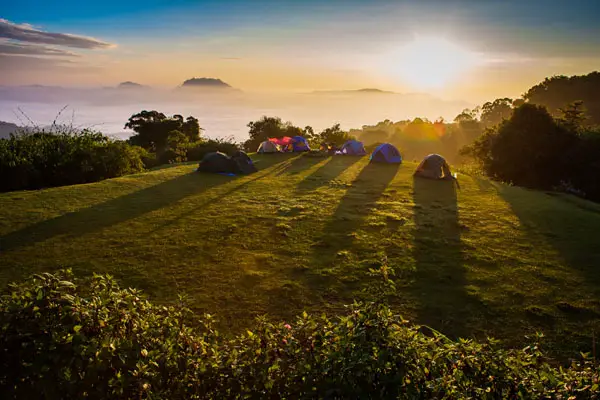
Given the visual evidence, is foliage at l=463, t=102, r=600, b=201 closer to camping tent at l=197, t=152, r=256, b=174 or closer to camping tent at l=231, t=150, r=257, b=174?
camping tent at l=231, t=150, r=257, b=174

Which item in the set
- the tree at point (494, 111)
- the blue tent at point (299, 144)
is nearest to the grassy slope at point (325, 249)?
the blue tent at point (299, 144)

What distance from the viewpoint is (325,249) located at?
9.56 m

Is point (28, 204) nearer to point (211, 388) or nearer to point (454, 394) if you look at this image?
point (211, 388)

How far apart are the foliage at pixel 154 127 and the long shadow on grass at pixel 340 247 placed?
3651 cm

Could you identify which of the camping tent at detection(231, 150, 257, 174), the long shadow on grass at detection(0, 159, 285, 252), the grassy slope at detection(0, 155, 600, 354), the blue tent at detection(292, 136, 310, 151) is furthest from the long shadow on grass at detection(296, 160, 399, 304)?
the blue tent at detection(292, 136, 310, 151)

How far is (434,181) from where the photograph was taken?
785 inches

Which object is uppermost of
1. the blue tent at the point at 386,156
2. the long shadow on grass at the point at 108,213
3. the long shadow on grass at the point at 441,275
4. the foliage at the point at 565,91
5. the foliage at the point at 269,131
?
the foliage at the point at 565,91

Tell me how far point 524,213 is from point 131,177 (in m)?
17.2

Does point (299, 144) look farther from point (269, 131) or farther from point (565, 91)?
point (565, 91)

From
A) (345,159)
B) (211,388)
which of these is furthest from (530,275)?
(345,159)

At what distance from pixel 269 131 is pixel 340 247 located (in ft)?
124

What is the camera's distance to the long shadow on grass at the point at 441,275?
6.58 meters

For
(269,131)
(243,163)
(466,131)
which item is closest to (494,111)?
(466,131)

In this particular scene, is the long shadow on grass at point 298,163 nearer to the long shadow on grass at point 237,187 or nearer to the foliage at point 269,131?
the long shadow on grass at point 237,187
